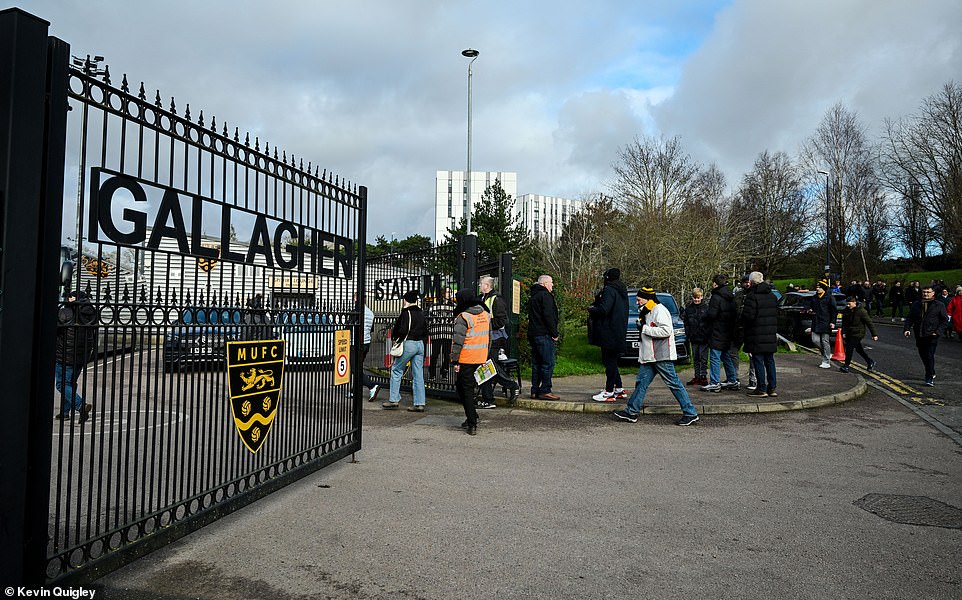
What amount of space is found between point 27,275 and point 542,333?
810 cm

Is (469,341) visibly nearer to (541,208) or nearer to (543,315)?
(543,315)

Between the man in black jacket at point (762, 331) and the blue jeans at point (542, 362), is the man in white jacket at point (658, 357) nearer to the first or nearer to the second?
the blue jeans at point (542, 362)

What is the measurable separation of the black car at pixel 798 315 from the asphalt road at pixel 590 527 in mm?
13727

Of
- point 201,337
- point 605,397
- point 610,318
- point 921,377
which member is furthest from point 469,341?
point 921,377

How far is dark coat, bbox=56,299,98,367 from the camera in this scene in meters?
3.43

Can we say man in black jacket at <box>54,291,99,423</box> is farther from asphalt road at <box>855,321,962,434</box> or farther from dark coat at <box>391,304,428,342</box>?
asphalt road at <box>855,321,962,434</box>

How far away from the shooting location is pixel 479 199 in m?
78.9

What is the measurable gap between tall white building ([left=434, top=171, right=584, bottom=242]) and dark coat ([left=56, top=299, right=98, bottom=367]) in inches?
2668

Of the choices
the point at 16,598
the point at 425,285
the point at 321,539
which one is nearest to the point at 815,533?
the point at 321,539

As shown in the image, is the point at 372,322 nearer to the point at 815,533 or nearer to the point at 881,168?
Result: the point at 815,533

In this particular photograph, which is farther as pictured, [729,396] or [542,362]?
[729,396]

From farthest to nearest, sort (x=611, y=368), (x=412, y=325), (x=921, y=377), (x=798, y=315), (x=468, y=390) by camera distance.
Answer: (x=798, y=315)
(x=921, y=377)
(x=611, y=368)
(x=412, y=325)
(x=468, y=390)

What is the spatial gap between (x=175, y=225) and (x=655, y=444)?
5736mm

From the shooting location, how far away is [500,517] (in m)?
4.93
